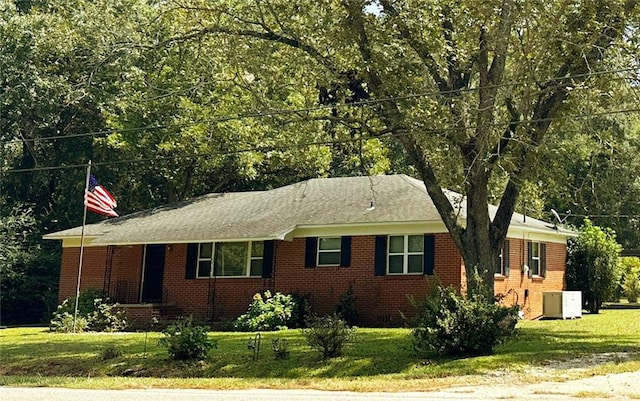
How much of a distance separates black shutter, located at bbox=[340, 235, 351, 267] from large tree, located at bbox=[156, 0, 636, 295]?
264 inches

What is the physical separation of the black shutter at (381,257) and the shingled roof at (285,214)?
0.73 meters

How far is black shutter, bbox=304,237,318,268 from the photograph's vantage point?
24739 millimetres

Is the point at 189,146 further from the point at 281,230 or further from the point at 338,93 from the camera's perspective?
the point at 338,93

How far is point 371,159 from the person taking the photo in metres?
26.2

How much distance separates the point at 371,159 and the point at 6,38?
16936 millimetres

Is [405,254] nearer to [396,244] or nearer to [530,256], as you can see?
[396,244]

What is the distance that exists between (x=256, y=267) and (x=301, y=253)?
188 centimetres

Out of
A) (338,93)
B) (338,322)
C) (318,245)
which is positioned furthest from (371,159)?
(338,322)

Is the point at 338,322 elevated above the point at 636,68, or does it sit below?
below

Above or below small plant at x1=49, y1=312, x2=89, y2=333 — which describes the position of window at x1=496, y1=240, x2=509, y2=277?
above

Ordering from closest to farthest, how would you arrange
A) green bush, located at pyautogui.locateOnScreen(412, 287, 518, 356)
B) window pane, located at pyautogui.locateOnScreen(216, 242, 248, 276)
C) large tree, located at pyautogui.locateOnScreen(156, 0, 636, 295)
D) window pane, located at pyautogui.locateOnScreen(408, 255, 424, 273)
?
green bush, located at pyautogui.locateOnScreen(412, 287, 518, 356) → large tree, located at pyautogui.locateOnScreen(156, 0, 636, 295) → window pane, located at pyautogui.locateOnScreen(408, 255, 424, 273) → window pane, located at pyautogui.locateOnScreen(216, 242, 248, 276)

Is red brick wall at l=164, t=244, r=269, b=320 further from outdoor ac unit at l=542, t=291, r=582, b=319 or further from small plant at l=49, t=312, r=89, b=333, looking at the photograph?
outdoor ac unit at l=542, t=291, r=582, b=319

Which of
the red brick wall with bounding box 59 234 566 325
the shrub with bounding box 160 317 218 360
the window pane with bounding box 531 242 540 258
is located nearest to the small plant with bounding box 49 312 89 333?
the red brick wall with bounding box 59 234 566 325

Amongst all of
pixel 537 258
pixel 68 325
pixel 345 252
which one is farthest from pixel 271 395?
pixel 537 258
